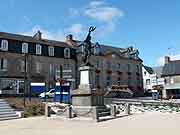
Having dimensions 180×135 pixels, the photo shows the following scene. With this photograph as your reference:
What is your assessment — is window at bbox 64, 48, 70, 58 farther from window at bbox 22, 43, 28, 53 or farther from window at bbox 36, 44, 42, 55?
window at bbox 22, 43, 28, 53

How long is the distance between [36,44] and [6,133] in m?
31.9

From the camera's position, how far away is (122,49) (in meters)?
60.1

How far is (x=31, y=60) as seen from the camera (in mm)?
43594

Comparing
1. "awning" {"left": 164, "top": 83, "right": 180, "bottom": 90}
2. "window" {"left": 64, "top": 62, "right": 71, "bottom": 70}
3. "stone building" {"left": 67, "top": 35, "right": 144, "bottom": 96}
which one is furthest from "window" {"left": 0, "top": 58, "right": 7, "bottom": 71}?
"awning" {"left": 164, "top": 83, "right": 180, "bottom": 90}

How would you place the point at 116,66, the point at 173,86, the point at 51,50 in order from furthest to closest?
the point at 116,66 < the point at 173,86 < the point at 51,50

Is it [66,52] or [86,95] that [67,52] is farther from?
[86,95]

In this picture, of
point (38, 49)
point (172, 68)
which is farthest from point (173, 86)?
point (38, 49)

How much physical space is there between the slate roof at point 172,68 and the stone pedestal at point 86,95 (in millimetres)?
37954

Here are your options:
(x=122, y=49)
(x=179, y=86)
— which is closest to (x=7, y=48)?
(x=122, y=49)

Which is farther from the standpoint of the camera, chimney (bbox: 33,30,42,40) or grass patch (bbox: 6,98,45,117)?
chimney (bbox: 33,30,42,40)

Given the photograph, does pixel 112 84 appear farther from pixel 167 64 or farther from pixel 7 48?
pixel 7 48

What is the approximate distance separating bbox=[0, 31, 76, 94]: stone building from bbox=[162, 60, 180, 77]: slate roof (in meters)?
18.9

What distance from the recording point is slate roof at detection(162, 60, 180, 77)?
5579 centimetres

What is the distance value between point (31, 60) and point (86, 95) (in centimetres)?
2529
